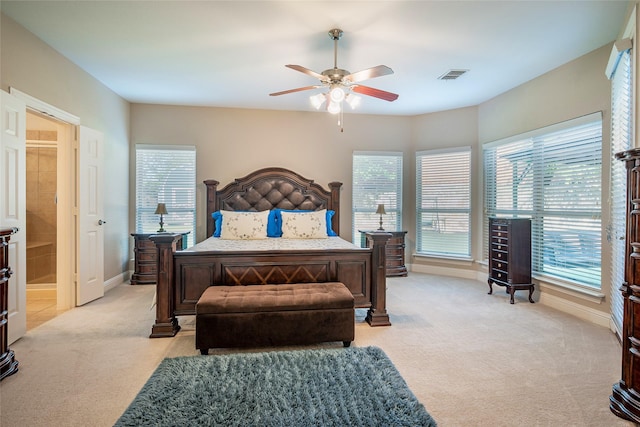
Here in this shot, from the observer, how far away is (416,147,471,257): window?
220 inches

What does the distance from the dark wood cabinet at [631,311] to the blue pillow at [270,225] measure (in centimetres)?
397

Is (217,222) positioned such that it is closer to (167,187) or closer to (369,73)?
(167,187)

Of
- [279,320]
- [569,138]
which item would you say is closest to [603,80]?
[569,138]

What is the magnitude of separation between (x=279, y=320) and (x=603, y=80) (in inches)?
160

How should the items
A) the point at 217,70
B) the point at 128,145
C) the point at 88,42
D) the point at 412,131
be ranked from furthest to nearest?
1. the point at 412,131
2. the point at 128,145
3. the point at 217,70
4. the point at 88,42

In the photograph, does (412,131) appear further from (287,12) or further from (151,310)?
(151,310)

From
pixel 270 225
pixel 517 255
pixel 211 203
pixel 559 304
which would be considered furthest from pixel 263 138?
pixel 559 304

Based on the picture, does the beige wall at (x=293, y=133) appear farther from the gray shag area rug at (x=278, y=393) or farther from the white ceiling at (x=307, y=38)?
the gray shag area rug at (x=278, y=393)

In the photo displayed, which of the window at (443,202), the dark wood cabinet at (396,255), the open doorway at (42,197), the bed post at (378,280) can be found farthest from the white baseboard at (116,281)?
the window at (443,202)

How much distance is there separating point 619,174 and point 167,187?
19.2 ft

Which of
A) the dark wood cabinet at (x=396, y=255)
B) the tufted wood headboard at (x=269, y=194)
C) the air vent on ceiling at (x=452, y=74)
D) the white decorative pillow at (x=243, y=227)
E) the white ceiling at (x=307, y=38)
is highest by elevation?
the air vent on ceiling at (x=452, y=74)

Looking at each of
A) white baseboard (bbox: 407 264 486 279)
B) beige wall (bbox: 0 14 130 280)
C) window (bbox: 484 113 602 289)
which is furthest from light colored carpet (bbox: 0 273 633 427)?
white baseboard (bbox: 407 264 486 279)

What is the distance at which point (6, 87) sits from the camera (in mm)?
2902

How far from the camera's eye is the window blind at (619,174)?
2.90 meters
